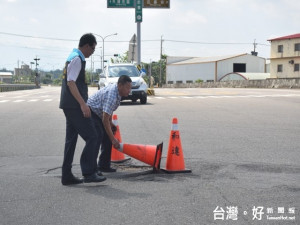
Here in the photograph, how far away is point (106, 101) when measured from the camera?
5.70 meters

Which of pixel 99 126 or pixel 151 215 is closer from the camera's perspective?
pixel 151 215

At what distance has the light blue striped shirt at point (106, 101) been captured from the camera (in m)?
5.67

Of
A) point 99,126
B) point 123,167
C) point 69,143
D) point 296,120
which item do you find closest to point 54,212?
point 69,143

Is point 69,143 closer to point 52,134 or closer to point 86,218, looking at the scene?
point 86,218

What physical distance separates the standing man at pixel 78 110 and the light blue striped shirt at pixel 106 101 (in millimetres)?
294

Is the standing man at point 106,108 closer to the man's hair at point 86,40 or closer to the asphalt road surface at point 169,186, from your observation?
the asphalt road surface at point 169,186

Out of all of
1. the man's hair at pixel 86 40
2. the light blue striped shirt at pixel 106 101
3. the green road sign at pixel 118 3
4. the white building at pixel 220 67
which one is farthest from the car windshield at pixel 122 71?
the white building at pixel 220 67

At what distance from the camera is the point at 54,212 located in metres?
4.32

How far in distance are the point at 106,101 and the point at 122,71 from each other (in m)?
15.4

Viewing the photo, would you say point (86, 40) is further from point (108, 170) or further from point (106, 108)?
point (108, 170)

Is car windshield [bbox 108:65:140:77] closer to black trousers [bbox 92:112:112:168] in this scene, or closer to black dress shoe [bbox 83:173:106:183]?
black trousers [bbox 92:112:112:168]

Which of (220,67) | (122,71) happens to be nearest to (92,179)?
(122,71)

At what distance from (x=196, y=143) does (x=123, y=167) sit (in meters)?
2.56

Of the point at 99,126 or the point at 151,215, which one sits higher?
the point at 99,126
